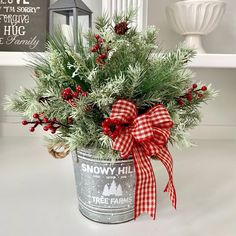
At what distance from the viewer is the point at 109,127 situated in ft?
1.28

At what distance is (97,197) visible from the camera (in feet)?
1.54

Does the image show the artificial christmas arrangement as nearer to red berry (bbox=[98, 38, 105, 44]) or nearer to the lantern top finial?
red berry (bbox=[98, 38, 105, 44])

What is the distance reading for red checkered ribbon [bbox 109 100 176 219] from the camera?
1.30 ft

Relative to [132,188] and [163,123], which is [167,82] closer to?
[163,123]

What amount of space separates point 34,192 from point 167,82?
1.18 feet

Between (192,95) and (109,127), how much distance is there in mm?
175

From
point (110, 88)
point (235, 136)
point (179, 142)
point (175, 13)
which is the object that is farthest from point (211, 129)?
point (110, 88)

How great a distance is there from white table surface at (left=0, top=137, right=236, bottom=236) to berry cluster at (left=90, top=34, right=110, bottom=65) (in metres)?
0.26

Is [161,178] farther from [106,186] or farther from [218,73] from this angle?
[218,73]

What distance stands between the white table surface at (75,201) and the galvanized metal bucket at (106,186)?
2cm

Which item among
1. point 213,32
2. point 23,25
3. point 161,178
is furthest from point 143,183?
point 213,32

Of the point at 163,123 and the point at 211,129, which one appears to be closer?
the point at 163,123

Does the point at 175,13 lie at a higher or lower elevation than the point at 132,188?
higher

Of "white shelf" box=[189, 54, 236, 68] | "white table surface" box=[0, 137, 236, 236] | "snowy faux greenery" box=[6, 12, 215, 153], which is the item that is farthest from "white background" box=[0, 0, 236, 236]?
"white shelf" box=[189, 54, 236, 68]
